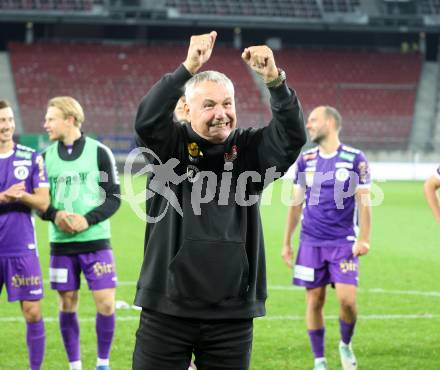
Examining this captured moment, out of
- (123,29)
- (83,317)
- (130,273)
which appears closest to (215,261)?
(83,317)

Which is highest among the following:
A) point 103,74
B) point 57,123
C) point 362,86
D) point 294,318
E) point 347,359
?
point 103,74

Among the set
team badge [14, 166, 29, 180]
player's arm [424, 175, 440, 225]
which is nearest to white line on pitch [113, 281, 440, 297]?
player's arm [424, 175, 440, 225]

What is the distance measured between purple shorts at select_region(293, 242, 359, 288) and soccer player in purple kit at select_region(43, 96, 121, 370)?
1519mm

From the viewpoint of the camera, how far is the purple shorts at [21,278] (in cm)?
646

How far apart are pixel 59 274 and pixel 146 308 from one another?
309 cm

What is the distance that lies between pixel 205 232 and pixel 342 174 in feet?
12.0

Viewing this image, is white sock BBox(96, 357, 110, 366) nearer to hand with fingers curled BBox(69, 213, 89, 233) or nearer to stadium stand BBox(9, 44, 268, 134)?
hand with fingers curled BBox(69, 213, 89, 233)

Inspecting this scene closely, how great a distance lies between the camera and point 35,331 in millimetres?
6535

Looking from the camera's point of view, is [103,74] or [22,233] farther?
[103,74]

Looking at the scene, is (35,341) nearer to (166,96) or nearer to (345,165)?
(345,165)

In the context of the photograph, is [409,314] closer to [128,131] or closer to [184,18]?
[128,131]

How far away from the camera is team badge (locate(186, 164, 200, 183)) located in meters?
3.91

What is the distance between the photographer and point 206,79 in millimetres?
3756

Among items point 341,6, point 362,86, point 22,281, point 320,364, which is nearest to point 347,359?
point 320,364
